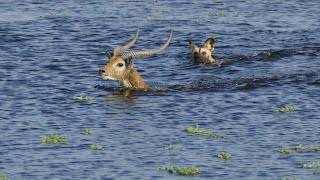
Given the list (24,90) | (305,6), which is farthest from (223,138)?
(305,6)

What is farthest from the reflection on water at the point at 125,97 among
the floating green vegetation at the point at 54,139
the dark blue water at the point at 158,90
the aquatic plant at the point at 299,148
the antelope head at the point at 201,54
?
the aquatic plant at the point at 299,148

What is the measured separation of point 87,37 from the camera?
43594 millimetres

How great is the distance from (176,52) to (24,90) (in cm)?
1008

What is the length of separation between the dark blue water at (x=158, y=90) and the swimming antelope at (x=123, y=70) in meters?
0.52

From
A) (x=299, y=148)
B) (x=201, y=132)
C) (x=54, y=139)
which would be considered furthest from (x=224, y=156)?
(x=54, y=139)

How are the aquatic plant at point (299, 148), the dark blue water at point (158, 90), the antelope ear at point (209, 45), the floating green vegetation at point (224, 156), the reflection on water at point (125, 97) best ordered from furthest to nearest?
the antelope ear at point (209, 45), the reflection on water at point (125, 97), the aquatic plant at point (299, 148), the floating green vegetation at point (224, 156), the dark blue water at point (158, 90)

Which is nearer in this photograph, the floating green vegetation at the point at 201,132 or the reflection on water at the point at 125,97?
the floating green vegetation at the point at 201,132

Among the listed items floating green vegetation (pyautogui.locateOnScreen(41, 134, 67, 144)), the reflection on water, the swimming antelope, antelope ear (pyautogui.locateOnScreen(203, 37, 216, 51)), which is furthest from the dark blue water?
antelope ear (pyautogui.locateOnScreen(203, 37, 216, 51))

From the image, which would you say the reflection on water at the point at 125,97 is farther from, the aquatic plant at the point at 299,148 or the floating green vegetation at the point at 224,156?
the aquatic plant at the point at 299,148

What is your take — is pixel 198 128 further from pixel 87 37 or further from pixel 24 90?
pixel 87 37

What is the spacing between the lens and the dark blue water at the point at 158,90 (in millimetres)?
23234

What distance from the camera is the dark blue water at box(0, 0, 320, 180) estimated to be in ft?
76.2

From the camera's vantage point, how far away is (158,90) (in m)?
32.1

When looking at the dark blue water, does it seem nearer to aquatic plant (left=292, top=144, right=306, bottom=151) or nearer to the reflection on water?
the reflection on water
